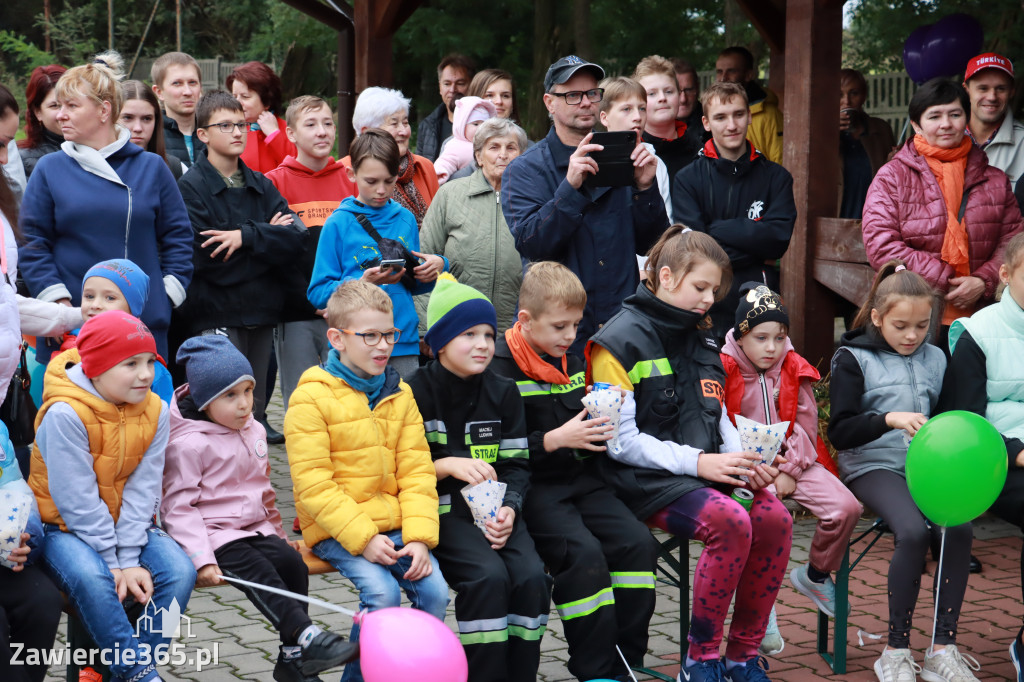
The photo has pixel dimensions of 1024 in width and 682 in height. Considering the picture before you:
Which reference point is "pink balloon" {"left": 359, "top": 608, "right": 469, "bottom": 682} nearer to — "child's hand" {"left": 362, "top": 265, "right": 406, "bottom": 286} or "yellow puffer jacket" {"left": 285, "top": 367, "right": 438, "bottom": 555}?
"yellow puffer jacket" {"left": 285, "top": 367, "right": 438, "bottom": 555}

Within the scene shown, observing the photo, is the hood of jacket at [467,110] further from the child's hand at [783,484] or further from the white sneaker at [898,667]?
the white sneaker at [898,667]

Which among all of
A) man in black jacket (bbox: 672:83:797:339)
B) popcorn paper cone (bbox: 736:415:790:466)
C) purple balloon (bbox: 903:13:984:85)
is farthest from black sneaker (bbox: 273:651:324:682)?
purple balloon (bbox: 903:13:984:85)

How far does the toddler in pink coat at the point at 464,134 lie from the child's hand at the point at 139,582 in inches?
143

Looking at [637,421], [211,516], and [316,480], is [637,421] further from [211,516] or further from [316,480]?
[211,516]

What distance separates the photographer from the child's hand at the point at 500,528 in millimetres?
3752

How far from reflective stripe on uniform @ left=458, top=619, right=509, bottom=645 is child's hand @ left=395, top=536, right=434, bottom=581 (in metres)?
0.20

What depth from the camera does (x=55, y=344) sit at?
442 cm

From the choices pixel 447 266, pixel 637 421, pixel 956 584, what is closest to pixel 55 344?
pixel 447 266

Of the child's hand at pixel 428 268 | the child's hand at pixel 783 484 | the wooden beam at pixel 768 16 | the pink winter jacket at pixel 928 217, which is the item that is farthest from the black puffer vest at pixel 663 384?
the wooden beam at pixel 768 16

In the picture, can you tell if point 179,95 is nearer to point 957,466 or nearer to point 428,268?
point 428,268

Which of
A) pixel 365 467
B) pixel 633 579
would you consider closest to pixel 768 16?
pixel 633 579

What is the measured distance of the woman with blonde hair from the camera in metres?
4.56

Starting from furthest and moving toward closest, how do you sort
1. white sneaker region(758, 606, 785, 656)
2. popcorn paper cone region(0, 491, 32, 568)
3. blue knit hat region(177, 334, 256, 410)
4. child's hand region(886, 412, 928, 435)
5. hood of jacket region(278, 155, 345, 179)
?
hood of jacket region(278, 155, 345, 179)
white sneaker region(758, 606, 785, 656)
child's hand region(886, 412, 928, 435)
blue knit hat region(177, 334, 256, 410)
popcorn paper cone region(0, 491, 32, 568)

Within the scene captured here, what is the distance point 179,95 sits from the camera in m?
6.35
